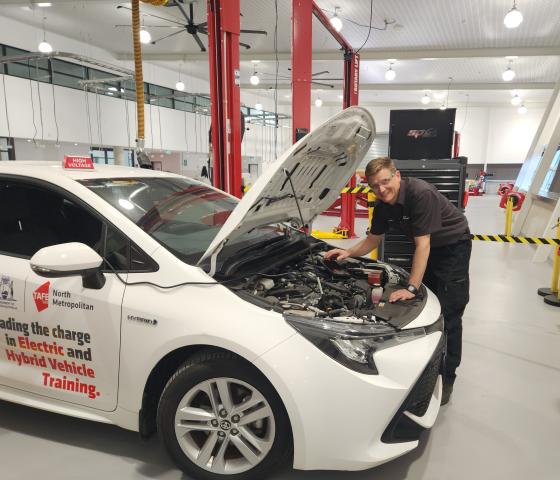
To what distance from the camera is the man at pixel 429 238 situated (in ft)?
7.93

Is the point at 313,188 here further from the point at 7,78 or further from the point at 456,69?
the point at 456,69

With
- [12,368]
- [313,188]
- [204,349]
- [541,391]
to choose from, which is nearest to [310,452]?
[204,349]

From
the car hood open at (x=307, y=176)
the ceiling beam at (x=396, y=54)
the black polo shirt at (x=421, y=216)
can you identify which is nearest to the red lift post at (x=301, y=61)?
the car hood open at (x=307, y=176)

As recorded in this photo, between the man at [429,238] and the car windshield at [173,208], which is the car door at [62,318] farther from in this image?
the man at [429,238]

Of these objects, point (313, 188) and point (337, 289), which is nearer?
point (337, 289)

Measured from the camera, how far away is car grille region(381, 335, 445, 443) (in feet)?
5.48

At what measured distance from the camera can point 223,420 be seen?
1776mm

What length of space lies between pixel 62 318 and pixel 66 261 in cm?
33

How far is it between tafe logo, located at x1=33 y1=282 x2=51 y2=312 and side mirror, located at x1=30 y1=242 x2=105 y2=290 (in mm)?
183

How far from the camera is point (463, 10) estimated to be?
30.5 feet

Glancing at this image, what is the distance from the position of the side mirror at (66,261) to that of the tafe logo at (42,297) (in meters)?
0.18

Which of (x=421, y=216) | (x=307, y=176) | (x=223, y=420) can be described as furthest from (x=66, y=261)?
(x=421, y=216)

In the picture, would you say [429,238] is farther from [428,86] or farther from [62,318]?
[428,86]

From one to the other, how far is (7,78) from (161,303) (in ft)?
36.3
